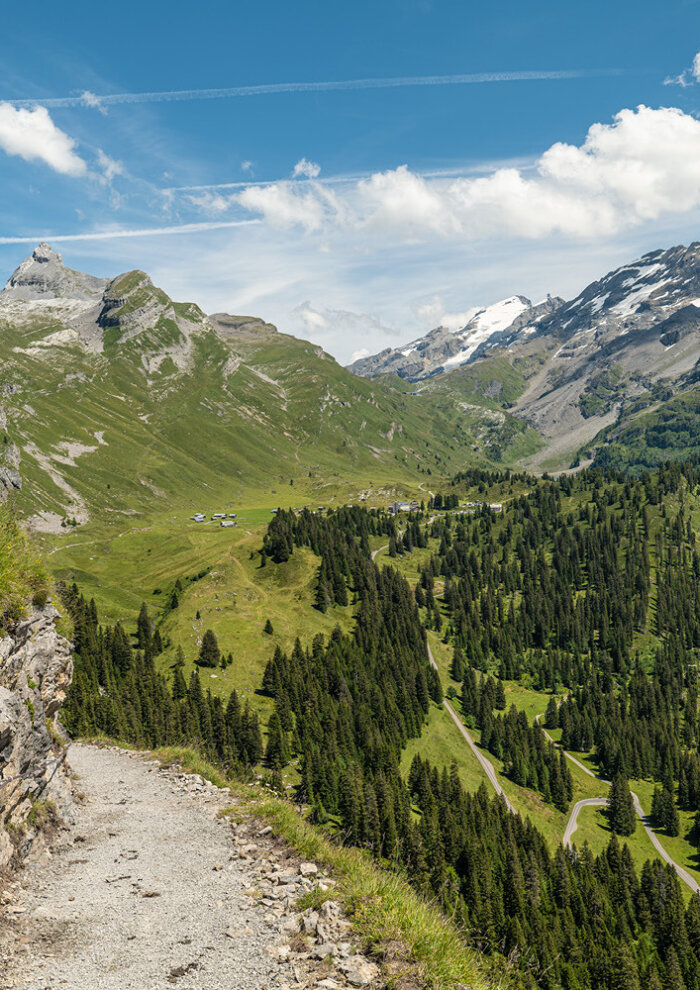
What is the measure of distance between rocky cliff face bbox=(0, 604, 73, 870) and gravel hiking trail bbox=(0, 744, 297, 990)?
2.03m

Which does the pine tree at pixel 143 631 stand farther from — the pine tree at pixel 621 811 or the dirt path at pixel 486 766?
the pine tree at pixel 621 811

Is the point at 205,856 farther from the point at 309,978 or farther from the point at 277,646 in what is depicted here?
the point at 277,646

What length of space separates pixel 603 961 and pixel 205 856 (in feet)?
435

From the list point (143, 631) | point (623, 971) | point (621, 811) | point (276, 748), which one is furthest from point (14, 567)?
point (621, 811)

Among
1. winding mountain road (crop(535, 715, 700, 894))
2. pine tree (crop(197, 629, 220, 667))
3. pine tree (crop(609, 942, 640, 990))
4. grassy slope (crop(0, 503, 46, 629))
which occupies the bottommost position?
winding mountain road (crop(535, 715, 700, 894))

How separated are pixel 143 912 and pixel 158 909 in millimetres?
582

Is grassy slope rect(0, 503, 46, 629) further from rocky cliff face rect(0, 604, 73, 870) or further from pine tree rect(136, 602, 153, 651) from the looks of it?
pine tree rect(136, 602, 153, 651)

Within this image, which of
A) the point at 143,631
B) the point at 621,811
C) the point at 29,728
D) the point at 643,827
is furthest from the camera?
the point at 643,827

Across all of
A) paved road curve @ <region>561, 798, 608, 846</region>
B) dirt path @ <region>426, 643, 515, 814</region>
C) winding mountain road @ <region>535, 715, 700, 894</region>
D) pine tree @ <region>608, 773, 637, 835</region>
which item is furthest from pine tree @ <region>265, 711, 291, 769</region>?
pine tree @ <region>608, 773, 637, 835</region>

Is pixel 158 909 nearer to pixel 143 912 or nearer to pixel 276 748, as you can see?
pixel 143 912

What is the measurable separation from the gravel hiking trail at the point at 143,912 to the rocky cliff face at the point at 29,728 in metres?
2.03

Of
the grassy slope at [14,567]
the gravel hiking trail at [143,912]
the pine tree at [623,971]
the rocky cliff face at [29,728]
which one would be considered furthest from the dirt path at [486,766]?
the grassy slope at [14,567]

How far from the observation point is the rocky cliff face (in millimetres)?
25641

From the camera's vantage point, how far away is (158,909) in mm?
22281
